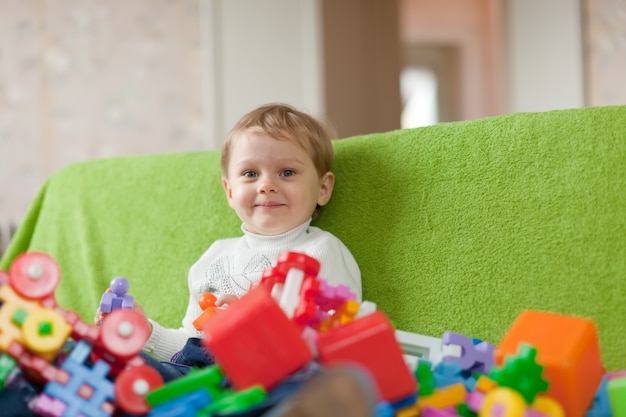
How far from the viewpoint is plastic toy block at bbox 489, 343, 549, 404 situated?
0.72m

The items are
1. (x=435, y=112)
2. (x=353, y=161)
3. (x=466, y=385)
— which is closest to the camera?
(x=466, y=385)

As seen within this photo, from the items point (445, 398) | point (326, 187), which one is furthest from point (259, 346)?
point (326, 187)

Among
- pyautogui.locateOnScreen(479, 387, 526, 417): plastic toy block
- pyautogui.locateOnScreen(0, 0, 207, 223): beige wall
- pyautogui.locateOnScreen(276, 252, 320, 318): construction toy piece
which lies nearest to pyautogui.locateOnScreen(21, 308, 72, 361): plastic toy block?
pyautogui.locateOnScreen(276, 252, 320, 318): construction toy piece

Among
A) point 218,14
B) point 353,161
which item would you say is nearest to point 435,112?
point 218,14

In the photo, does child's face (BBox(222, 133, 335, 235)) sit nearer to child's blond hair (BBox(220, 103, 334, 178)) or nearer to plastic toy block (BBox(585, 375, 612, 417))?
child's blond hair (BBox(220, 103, 334, 178))

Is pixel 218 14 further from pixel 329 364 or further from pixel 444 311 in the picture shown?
pixel 329 364

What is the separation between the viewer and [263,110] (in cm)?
125

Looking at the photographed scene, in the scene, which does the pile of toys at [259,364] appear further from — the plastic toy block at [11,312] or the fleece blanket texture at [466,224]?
the fleece blanket texture at [466,224]

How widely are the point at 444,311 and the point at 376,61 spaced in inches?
81.4

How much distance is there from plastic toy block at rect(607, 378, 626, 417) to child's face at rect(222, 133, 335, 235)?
1.91 ft

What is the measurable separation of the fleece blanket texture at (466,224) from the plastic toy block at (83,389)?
524 millimetres

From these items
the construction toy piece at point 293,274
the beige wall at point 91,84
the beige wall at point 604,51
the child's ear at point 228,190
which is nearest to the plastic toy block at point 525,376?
the construction toy piece at point 293,274

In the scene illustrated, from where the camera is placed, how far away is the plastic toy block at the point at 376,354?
0.71 meters

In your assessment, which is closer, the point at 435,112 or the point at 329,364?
the point at 329,364
